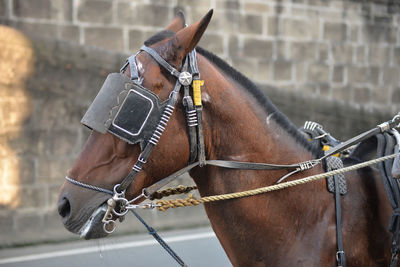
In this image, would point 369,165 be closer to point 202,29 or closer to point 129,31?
point 202,29

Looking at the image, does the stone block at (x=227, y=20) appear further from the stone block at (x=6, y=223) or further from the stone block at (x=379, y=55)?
the stone block at (x=6, y=223)

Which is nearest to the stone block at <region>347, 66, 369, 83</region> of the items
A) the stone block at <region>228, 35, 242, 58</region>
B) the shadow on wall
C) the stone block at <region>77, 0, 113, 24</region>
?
the stone block at <region>228, 35, 242, 58</region>

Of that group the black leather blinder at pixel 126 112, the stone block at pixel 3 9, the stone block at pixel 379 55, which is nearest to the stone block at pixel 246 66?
the stone block at pixel 379 55

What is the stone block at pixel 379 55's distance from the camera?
8.89 m

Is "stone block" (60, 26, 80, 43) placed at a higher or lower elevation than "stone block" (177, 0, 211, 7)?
lower

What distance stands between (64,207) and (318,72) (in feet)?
23.1

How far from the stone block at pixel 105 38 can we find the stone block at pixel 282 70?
2.72 meters

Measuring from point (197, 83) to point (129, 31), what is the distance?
5011mm

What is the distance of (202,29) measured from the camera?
6.36ft

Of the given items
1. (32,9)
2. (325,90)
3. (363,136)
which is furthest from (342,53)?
(363,136)

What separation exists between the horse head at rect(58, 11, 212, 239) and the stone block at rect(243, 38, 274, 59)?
5.76 meters

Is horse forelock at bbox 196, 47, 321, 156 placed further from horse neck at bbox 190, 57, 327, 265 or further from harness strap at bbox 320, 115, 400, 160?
harness strap at bbox 320, 115, 400, 160

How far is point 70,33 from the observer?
20.9ft

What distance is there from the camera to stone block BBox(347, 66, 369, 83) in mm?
8685
